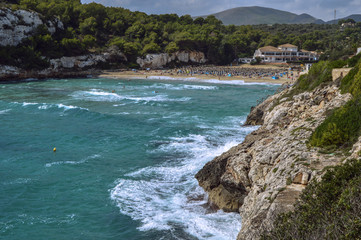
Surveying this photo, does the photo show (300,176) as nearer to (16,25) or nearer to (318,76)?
(318,76)

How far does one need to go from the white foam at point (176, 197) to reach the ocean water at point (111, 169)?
0.13ft

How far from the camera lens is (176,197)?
1501cm

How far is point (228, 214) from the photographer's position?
503 inches

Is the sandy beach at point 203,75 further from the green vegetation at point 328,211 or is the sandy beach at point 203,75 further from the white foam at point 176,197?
the green vegetation at point 328,211

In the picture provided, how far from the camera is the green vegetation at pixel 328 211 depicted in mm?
6441

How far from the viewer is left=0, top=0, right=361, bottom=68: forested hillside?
73312 millimetres

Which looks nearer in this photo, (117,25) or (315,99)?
(315,99)

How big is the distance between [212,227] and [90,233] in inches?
181

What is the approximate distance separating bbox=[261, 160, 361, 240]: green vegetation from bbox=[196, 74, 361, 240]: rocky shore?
1.88ft

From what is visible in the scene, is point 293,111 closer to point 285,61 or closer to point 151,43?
point 151,43

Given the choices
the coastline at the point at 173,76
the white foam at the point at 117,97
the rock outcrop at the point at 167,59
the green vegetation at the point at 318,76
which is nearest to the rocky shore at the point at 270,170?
the green vegetation at the point at 318,76

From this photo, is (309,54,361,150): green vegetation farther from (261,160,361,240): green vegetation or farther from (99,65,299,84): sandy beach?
(99,65,299,84): sandy beach

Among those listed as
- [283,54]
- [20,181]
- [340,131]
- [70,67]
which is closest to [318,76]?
[340,131]

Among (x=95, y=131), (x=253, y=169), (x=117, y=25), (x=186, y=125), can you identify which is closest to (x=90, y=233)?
(x=253, y=169)
